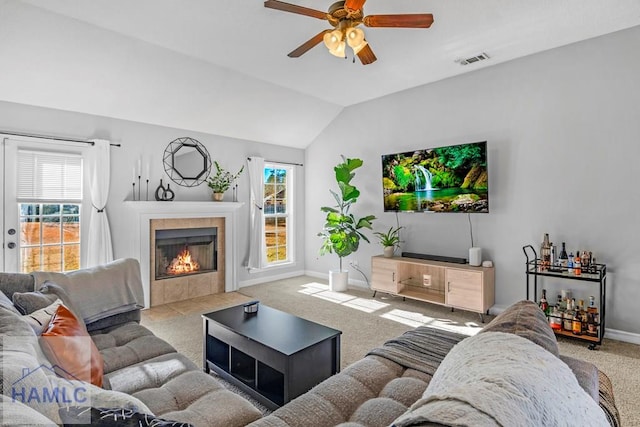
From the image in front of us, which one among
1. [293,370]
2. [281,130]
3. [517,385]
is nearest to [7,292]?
[293,370]

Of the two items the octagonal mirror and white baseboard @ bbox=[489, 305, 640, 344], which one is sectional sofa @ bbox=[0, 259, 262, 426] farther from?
white baseboard @ bbox=[489, 305, 640, 344]

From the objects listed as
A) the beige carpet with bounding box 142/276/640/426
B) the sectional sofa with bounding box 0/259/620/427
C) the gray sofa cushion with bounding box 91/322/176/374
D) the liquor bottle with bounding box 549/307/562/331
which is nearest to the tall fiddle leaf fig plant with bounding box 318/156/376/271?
the beige carpet with bounding box 142/276/640/426

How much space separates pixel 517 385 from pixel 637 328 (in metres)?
3.58

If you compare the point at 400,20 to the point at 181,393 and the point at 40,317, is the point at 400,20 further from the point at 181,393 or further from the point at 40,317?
the point at 40,317

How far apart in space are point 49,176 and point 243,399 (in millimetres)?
3699

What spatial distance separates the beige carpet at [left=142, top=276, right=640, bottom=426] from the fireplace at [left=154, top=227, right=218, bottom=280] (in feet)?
A: 1.59

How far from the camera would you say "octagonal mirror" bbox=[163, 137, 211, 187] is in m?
4.72

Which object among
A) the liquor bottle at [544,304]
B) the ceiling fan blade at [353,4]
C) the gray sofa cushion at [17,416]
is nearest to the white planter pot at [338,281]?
the liquor bottle at [544,304]

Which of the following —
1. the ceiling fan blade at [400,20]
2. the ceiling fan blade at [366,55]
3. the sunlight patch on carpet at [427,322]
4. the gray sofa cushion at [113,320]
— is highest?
the ceiling fan blade at [366,55]

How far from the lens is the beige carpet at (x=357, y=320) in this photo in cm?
279

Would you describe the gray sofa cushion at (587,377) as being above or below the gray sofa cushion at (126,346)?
above

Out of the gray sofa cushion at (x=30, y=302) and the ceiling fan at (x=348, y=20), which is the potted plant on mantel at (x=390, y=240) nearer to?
the ceiling fan at (x=348, y=20)

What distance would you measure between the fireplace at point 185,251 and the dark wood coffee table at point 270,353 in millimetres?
2392

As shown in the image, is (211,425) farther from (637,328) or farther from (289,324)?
(637,328)
